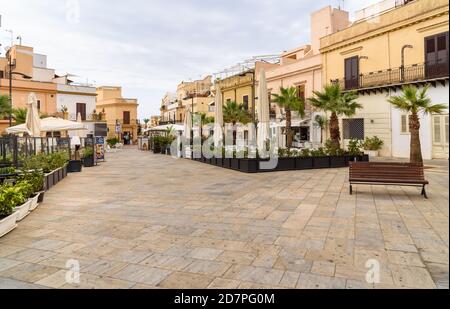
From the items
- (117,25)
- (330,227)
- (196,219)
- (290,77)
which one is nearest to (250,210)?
(196,219)

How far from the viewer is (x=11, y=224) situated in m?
5.43

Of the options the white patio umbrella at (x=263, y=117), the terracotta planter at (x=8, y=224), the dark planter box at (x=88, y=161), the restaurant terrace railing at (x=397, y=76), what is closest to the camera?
the terracotta planter at (x=8, y=224)

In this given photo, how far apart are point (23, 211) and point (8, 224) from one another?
0.97 metres

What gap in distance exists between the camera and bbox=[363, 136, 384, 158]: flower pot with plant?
20.3 meters

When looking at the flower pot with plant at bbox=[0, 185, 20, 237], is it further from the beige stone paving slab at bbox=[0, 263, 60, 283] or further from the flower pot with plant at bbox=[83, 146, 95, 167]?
the flower pot with plant at bbox=[83, 146, 95, 167]

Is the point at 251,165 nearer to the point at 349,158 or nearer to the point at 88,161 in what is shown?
the point at 349,158

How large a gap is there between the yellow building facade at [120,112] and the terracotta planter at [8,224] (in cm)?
5183

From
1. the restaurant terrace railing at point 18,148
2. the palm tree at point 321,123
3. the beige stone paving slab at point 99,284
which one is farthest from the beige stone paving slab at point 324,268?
the palm tree at point 321,123

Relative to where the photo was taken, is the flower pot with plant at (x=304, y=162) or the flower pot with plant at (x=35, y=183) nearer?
the flower pot with plant at (x=35, y=183)

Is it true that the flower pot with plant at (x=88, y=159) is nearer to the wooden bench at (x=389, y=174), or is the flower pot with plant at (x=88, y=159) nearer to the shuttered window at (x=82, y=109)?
the wooden bench at (x=389, y=174)

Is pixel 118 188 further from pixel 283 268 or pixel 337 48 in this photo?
pixel 337 48

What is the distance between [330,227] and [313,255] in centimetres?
136

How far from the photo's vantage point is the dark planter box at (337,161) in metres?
14.6

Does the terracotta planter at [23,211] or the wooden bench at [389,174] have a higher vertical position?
the wooden bench at [389,174]
